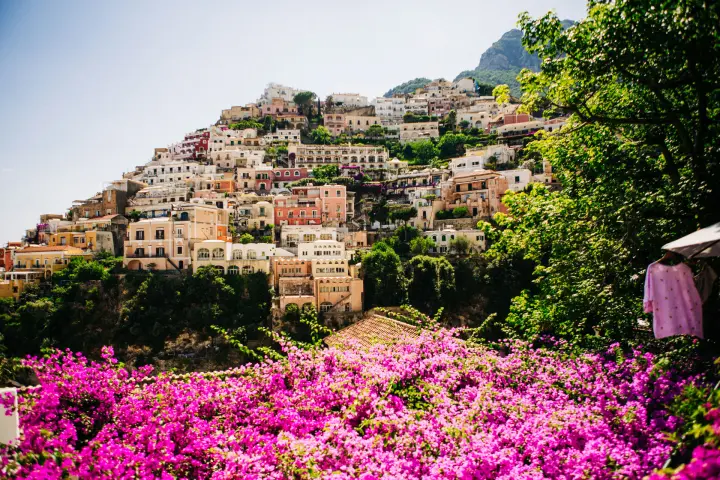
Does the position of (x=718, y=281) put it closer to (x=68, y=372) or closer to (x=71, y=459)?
(x=71, y=459)

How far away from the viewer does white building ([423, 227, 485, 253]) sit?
3809cm

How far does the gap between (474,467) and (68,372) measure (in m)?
4.38

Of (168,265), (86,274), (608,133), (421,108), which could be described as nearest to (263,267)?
(168,265)

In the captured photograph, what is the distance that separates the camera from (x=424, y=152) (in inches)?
2418

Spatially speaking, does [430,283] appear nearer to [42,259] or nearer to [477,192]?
[477,192]

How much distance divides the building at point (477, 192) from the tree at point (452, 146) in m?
17.7

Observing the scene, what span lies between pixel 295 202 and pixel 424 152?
81.7 feet

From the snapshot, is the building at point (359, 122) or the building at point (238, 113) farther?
the building at point (238, 113)

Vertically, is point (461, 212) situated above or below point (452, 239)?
above

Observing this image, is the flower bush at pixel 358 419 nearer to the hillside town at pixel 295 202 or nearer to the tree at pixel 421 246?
the hillside town at pixel 295 202

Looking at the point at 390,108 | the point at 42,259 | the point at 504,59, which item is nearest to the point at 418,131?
the point at 390,108

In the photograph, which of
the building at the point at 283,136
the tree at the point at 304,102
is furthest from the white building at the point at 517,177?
the tree at the point at 304,102

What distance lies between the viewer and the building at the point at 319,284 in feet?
102

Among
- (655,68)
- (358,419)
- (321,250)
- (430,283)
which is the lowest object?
(430,283)
